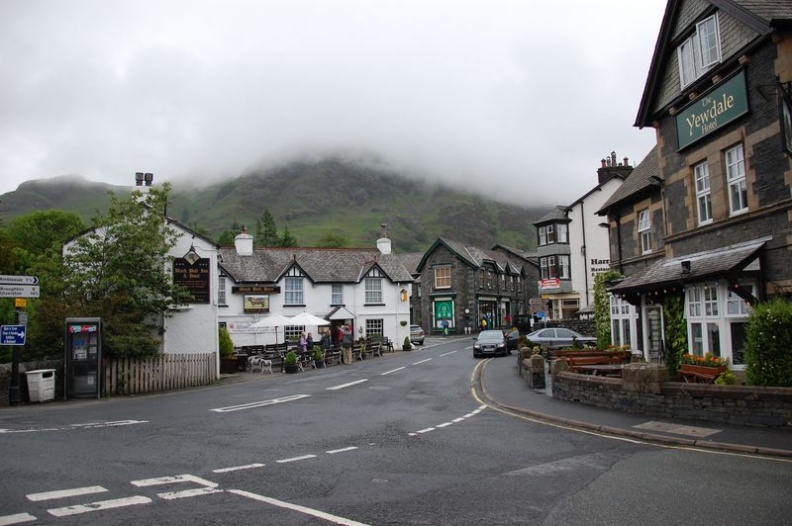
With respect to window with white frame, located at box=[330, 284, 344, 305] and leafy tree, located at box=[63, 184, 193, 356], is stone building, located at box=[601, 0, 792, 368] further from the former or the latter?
window with white frame, located at box=[330, 284, 344, 305]

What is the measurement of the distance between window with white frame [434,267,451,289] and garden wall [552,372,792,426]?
1859 inches

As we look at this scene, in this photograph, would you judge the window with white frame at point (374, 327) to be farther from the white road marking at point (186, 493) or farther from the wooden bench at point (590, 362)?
the white road marking at point (186, 493)

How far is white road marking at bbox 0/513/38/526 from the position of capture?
6.19 m

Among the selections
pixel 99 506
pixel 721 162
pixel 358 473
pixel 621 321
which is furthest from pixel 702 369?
pixel 99 506

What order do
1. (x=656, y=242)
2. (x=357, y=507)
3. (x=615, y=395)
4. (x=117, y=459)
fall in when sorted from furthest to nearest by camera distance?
(x=656, y=242) → (x=615, y=395) → (x=117, y=459) → (x=357, y=507)

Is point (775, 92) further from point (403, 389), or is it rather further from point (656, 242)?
point (403, 389)

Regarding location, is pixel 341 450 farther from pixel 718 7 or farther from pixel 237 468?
pixel 718 7

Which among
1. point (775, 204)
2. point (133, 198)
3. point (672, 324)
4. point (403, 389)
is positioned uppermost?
point (133, 198)

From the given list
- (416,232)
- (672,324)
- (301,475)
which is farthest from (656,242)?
(416,232)

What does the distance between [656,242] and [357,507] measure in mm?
19492

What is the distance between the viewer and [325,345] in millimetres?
34938

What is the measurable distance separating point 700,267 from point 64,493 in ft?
51.1

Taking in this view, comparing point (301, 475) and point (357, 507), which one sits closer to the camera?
point (357, 507)

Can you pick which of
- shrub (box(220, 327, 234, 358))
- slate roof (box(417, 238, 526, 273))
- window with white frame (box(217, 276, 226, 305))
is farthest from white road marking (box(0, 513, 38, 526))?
slate roof (box(417, 238, 526, 273))
